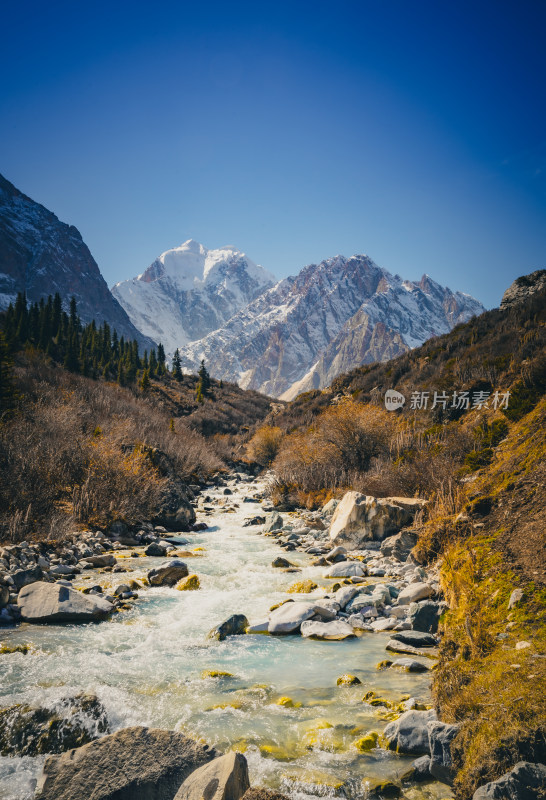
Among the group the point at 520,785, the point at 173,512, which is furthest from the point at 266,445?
the point at 520,785

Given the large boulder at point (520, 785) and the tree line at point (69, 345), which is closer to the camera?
the large boulder at point (520, 785)

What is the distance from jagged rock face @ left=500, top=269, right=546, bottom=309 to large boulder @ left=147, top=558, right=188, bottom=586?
36.5 m

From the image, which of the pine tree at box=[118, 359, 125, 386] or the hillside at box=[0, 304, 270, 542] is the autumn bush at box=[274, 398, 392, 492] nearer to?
the hillside at box=[0, 304, 270, 542]

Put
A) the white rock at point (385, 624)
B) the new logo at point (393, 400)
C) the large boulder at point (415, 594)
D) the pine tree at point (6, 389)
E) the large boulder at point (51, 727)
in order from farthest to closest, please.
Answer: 1. the new logo at point (393, 400)
2. the pine tree at point (6, 389)
3. the large boulder at point (415, 594)
4. the white rock at point (385, 624)
5. the large boulder at point (51, 727)

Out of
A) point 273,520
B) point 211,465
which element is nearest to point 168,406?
point 211,465

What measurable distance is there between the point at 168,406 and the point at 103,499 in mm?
45022

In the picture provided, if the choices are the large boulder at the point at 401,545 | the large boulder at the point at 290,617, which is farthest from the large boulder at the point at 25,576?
the large boulder at the point at 401,545

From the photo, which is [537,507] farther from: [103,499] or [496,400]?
[103,499]

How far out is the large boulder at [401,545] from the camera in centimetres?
1115

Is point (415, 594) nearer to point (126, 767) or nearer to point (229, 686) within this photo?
point (229, 686)

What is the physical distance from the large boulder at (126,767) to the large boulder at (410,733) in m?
1.66

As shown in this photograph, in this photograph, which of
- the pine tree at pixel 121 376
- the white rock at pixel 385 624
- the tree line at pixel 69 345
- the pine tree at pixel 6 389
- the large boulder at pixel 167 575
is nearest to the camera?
the white rock at pixel 385 624

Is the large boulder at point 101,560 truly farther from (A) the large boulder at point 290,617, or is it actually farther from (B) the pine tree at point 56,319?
(B) the pine tree at point 56,319

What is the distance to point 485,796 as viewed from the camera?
297 cm
